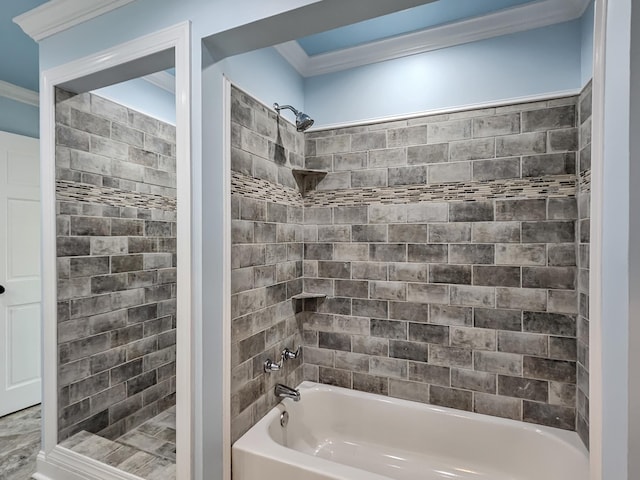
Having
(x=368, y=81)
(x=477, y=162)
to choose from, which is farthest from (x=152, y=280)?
(x=477, y=162)

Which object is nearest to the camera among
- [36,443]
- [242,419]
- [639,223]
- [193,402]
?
[639,223]

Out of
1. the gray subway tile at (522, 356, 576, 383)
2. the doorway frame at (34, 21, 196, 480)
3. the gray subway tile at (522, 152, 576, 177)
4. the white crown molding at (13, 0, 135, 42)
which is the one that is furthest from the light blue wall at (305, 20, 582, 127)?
the gray subway tile at (522, 356, 576, 383)

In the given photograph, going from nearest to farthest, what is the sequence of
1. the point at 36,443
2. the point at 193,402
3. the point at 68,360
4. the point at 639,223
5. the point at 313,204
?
the point at 639,223
the point at 193,402
the point at 68,360
the point at 36,443
the point at 313,204

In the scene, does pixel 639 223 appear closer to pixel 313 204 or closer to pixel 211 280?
pixel 211 280

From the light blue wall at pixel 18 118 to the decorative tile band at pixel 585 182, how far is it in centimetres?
404

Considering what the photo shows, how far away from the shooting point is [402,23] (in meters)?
1.97

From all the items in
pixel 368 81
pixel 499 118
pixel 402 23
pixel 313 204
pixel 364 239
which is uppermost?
pixel 402 23

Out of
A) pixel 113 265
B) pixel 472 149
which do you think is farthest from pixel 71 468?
pixel 472 149

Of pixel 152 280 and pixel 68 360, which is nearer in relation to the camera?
pixel 68 360

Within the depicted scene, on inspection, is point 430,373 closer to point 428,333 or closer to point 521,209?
point 428,333

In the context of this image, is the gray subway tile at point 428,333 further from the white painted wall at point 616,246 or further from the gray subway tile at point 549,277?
the white painted wall at point 616,246

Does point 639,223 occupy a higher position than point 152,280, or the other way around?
point 639,223

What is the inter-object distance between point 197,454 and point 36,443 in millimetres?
1660

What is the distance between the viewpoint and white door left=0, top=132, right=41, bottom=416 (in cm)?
261
